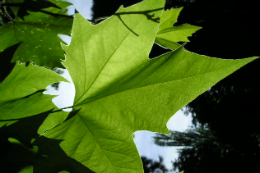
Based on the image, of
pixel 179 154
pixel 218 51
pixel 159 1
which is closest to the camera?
pixel 159 1

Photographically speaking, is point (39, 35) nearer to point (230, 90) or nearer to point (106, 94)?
point (106, 94)

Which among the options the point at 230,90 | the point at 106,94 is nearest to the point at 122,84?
the point at 106,94

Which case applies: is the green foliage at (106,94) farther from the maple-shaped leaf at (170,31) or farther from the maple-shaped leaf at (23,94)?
the maple-shaped leaf at (170,31)

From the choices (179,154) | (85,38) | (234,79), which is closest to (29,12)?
(85,38)

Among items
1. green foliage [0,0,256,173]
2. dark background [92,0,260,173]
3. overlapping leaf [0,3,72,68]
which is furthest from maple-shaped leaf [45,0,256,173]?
dark background [92,0,260,173]

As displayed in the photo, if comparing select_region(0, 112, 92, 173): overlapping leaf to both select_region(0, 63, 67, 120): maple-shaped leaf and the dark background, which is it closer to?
select_region(0, 63, 67, 120): maple-shaped leaf

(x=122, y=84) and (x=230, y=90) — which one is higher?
(x=122, y=84)

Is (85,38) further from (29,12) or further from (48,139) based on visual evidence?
(29,12)
